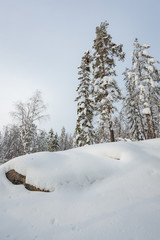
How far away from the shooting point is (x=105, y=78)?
11.1m

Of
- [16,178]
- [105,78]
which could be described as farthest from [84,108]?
[16,178]

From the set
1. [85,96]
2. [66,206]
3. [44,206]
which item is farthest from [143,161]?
[85,96]

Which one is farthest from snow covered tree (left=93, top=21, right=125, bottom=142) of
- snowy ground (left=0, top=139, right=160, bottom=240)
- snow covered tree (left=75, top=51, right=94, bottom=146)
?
snowy ground (left=0, top=139, right=160, bottom=240)

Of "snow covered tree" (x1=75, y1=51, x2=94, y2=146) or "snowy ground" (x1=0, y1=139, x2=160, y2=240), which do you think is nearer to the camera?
"snowy ground" (x1=0, y1=139, x2=160, y2=240)

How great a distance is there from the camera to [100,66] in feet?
39.6

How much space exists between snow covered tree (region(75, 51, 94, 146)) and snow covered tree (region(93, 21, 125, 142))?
275 centimetres

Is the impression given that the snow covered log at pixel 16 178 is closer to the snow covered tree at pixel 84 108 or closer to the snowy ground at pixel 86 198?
the snowy ground at pixel 86 198

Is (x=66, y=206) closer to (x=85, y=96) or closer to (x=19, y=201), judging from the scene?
(x=19, y=201)

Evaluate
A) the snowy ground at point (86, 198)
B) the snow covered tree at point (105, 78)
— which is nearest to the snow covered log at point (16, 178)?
the snowy ground at point (86, 198)

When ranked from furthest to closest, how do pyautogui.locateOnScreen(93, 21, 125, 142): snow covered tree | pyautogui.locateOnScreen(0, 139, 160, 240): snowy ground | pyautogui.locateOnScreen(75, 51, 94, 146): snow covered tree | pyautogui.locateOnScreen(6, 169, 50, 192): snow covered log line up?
pyautogui.locateOnScreen(75, 51, 94, 146): snow covered tree
pyautogui.locateOnScreen(93, 21, 125, 142): snow covered tree
pyautogui.locateOnScreen(6, 169, 50, 192): snow covered log
pyautogui.locateOnScreen(0, 139, 160, 240): snowy ground

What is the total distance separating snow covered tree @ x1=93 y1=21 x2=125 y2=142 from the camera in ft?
35.8

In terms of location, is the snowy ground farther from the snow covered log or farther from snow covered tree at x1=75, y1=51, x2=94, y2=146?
snow covered tree at x1=75, y1=51, x2=94, y2=146

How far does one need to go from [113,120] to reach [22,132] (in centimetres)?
1186

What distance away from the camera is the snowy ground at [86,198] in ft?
9.41
